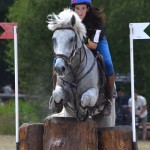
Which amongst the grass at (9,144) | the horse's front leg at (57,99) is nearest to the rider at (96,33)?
the horse's front leg at (57,99)

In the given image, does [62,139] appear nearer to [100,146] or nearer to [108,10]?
[100,146]

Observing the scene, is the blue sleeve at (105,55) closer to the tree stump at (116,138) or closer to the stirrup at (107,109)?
the stirrup at (107,109)

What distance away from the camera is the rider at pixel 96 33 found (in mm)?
9508

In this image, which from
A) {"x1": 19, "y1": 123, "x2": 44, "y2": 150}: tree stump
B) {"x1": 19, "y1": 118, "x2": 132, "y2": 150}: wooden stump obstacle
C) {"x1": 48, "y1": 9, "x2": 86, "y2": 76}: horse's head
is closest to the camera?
{"x1": 48, "y1": 9, "x2": 86, "y2": 76}: horse's head

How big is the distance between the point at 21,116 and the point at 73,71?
1390 centimetres

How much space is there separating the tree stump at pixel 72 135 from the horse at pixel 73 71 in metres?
0.11

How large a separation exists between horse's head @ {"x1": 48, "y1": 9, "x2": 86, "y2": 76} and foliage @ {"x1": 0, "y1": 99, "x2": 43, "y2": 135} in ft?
43.0

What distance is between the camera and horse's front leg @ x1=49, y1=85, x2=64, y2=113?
28.7 ft

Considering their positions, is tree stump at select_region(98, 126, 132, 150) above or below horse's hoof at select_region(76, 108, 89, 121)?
below

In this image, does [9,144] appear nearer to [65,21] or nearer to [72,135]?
[72,135]

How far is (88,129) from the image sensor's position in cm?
890

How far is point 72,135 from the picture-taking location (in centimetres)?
891

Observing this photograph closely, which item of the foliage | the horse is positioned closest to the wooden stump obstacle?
the horse

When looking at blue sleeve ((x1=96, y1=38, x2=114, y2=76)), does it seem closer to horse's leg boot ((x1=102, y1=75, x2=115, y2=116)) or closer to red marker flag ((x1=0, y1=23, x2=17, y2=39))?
horse's leg boot ((x1=102, y1=75, x2=115, y2=116))
